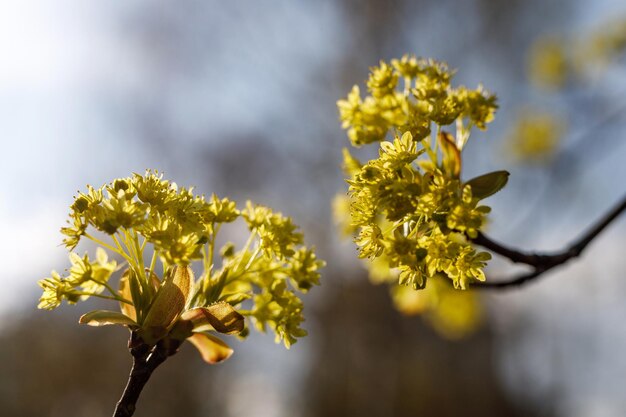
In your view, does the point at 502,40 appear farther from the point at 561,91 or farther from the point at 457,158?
the point at 457,158

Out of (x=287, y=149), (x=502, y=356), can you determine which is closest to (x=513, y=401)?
(x=502, y=356)

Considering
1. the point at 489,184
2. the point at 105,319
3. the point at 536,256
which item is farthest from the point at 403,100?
the point at 105,319

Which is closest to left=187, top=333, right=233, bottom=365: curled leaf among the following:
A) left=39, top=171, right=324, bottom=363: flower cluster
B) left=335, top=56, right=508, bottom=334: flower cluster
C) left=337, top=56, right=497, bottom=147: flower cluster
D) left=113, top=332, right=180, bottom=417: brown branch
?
left=39, top=171, right=324, bottom=363: flower cluster

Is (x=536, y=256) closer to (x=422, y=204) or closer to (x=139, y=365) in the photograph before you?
(x=422, y=204)

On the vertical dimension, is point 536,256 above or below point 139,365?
above

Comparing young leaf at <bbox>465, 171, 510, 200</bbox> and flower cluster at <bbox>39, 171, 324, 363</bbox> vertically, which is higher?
young leaf at <bbox>465, 171, 510, 200</bbox>

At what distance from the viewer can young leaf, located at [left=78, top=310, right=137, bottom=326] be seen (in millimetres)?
831

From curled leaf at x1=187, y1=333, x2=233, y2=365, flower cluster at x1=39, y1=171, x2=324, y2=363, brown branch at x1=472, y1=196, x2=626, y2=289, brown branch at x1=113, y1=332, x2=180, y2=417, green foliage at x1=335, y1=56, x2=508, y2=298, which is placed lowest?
brown branch at x1=113, y1=332, x2=180, y2=417

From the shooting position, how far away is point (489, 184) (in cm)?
97

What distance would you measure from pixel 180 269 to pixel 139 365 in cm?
15

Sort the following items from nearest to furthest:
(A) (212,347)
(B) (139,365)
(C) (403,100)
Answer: (B) (139,365), (A) (212,347), (C) (403,100)

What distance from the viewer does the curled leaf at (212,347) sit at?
37.4 inches

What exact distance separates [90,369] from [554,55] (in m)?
7.66

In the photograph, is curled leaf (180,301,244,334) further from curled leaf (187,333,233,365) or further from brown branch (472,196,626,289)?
brown branch (472,196,626,289)
